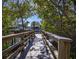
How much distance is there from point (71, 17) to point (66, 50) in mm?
4057

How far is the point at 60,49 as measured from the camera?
1.99 meters

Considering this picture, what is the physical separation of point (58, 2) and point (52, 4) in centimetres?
29

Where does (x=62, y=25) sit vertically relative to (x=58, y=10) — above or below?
below

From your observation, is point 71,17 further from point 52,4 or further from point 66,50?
point 66,50

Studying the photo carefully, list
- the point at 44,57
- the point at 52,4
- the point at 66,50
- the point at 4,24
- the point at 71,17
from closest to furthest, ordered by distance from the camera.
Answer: the point at 66,50
the point at 44,57
the point at 71,17
the point at 52,4
the point at 4,24

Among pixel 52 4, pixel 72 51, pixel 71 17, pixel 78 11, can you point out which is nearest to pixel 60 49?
pixel 78 11

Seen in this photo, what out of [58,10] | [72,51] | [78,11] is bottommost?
[72,51]

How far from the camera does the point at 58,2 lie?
6.07 m

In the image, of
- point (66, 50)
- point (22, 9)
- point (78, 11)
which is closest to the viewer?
point (78, 11)

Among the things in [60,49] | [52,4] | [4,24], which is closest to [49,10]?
[52,4]

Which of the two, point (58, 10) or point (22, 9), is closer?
point (58, 10)

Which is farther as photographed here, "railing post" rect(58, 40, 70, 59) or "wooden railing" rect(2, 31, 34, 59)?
"wooden railing" rect(2, 31, 34, 59)

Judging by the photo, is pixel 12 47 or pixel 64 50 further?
pixel 12 47

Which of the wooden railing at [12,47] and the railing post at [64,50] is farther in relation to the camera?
the wooden railing at [12,47]
